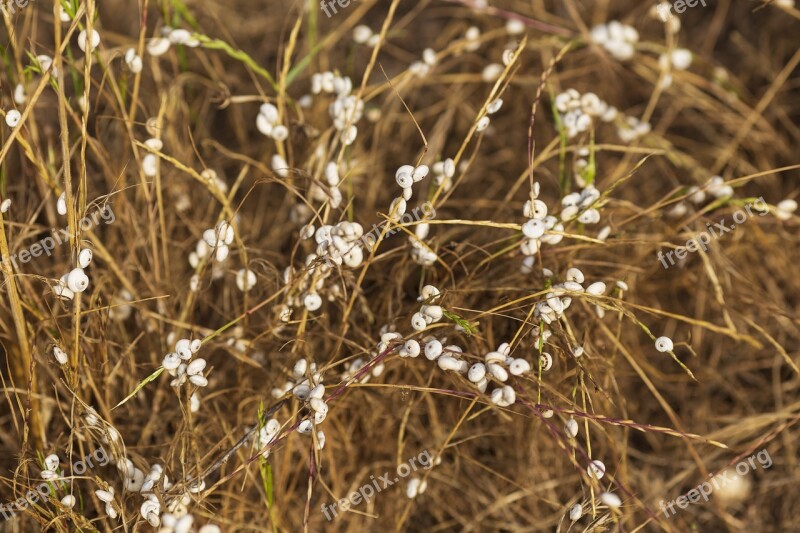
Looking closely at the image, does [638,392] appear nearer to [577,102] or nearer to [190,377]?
[577,102]

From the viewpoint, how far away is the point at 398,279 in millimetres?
975

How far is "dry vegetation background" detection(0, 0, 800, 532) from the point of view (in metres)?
0.88

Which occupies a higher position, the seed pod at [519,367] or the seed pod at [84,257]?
the seed pod at [84,257]

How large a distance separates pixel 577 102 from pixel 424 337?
0.39m

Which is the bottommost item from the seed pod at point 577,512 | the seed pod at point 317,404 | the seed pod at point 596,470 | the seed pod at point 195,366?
the seed pod at point 577,512

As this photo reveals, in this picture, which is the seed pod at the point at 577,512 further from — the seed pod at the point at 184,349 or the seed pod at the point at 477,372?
the seed pod at the point at 184,349

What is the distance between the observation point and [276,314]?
0.94 m

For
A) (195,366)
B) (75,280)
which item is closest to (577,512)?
(195,366)

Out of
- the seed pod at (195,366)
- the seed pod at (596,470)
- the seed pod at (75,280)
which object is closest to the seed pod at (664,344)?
the seed pod at (596,470)

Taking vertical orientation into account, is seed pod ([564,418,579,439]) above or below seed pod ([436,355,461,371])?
below

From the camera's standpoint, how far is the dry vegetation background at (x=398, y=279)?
885 mm

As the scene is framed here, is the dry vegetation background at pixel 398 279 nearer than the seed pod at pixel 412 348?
No

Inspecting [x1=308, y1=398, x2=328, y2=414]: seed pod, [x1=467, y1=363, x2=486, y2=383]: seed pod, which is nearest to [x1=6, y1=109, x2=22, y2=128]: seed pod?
[x1=308, y1=398, x2=328, y2=414]: seed pod

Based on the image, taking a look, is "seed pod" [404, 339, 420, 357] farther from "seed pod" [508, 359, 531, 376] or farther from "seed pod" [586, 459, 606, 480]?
"seed pod" [586, 459, 606, 480]
